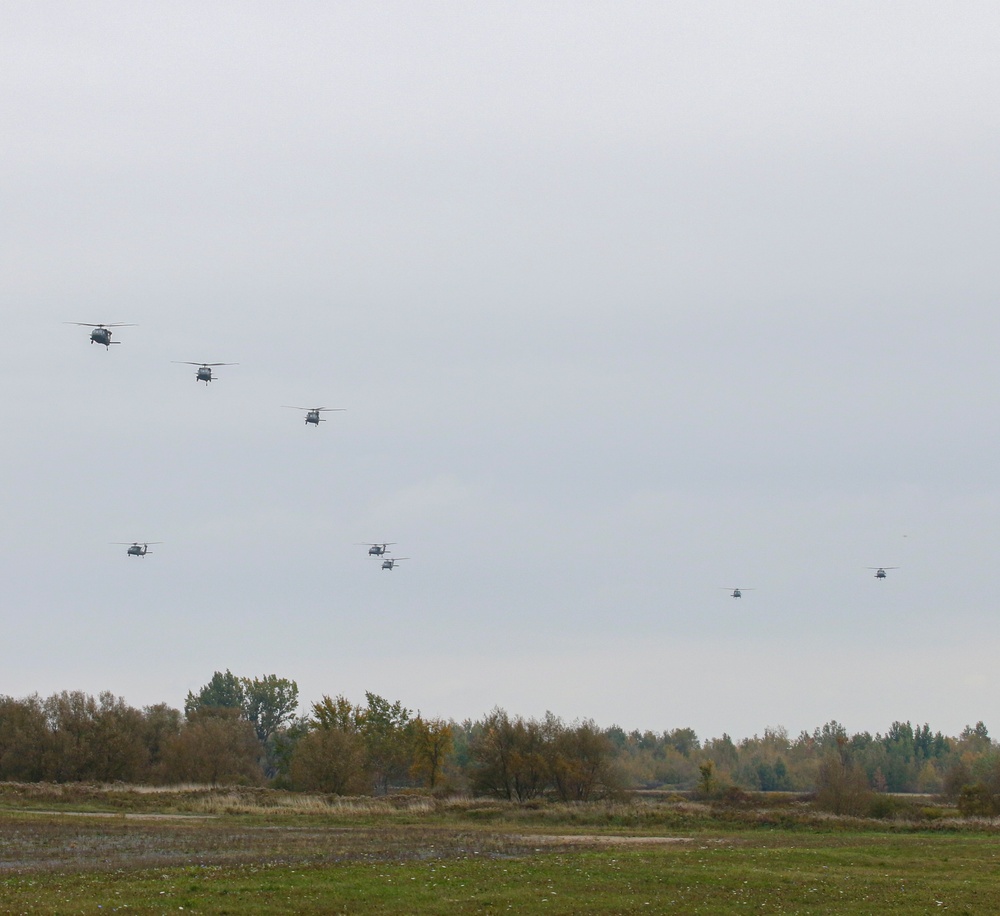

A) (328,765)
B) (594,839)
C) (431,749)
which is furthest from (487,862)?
(431,749)

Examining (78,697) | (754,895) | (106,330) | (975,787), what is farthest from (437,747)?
(754,895)

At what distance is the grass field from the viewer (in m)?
27.9

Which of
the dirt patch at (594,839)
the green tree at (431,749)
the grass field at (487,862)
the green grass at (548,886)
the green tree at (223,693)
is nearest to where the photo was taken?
the green grass at (548,886)

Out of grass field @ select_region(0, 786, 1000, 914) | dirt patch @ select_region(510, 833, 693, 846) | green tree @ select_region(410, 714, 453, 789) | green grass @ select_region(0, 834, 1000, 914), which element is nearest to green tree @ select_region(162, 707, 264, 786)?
green tree @ select_region(410, 714, 453, 789)

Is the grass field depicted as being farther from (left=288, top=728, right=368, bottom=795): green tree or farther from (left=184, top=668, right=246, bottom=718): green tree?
(left=184, top=668, right=246, bottom=718): green tree

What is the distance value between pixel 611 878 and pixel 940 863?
14.2m

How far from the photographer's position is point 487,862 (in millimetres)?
37500

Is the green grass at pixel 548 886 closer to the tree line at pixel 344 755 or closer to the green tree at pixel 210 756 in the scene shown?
the tree line at pixel 344 755

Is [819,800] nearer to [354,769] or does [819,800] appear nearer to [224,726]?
[354,769]

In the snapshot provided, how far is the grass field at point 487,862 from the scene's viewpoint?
27.9m

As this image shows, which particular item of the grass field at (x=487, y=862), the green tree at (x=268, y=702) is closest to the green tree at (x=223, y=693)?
the green tree at (x=268, y=702)

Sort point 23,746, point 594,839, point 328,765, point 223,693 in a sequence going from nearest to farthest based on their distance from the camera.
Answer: point 594,839
point 328,765
point 23,746
point 223,693

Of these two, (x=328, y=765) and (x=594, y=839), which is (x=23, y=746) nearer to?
(x=328, y=765)

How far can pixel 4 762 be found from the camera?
101 metres
